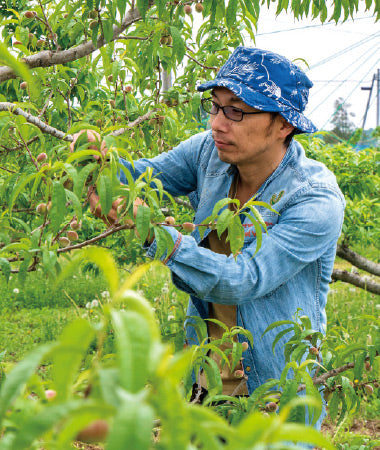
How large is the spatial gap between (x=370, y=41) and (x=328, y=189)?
8.71m

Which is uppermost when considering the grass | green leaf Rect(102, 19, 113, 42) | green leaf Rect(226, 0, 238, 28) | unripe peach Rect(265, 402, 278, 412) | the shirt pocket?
green leaf Rect(226, 0, 238, 28)

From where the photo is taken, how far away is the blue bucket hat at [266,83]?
1839mm

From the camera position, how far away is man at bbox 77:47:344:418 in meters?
1.71

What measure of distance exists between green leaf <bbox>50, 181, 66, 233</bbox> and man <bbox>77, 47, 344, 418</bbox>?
53cm

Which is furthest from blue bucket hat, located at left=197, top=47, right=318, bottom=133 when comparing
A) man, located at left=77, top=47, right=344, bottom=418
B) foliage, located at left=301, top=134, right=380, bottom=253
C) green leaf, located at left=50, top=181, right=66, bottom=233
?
foliage, located at left=301, top=134, right=380, bottom=253

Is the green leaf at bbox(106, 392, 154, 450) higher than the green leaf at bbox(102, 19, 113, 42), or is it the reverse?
the green leaf at bbox(102, 19, 113, 42)

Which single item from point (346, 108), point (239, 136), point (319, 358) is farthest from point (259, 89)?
point (346, 108)

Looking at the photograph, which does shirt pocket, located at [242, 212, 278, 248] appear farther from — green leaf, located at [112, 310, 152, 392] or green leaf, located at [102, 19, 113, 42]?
green leaf, located at [112, 310, 152, 392]

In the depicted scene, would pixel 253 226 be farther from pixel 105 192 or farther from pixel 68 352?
pixel 68 352

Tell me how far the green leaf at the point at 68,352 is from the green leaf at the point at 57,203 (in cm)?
69

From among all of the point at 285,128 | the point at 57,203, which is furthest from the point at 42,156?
the point at 285,128

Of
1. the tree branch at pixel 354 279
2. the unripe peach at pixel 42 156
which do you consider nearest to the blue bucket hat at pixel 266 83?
the unripe peach at pixel 42 156

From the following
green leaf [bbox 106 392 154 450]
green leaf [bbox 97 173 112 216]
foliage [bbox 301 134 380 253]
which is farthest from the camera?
foliage [bbox 301 134 380 253]

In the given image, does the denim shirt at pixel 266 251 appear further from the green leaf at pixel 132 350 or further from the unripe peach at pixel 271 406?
the green leaf at pixel 132 350
